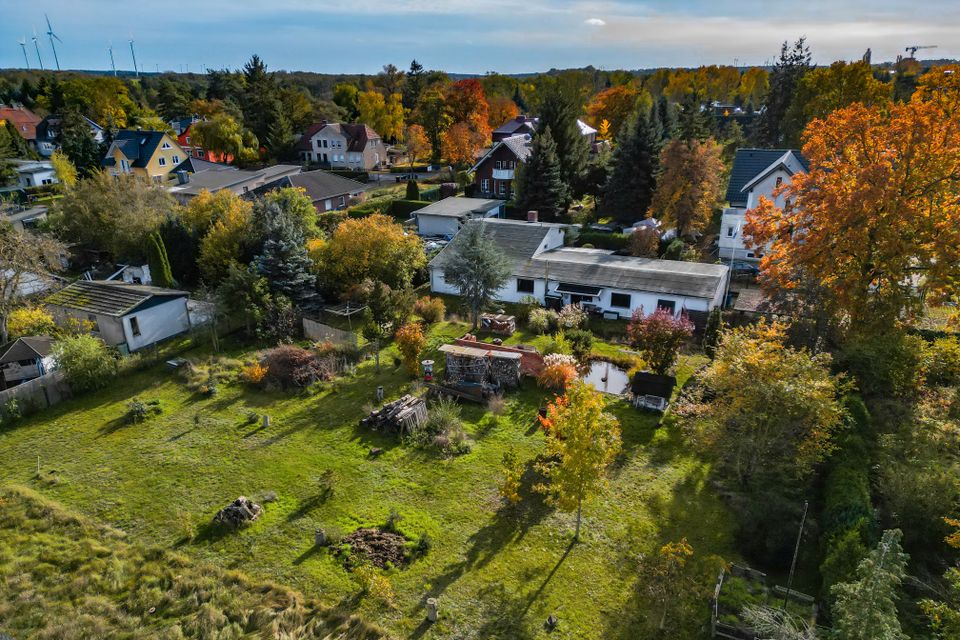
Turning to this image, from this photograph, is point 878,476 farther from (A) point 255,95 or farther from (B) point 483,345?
(A) point 255,95

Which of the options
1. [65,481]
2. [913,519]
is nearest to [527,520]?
[913,519]

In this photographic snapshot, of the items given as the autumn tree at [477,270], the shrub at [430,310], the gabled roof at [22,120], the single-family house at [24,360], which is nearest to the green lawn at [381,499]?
the single-family house at [24,360]

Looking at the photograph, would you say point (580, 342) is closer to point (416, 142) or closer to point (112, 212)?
point (112, 212)

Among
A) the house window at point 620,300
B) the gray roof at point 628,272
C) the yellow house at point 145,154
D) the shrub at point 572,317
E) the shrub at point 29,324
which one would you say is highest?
the yellow house at point 145,154

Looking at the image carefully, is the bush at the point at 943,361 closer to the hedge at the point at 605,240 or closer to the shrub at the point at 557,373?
the shrub at the point at 557,373

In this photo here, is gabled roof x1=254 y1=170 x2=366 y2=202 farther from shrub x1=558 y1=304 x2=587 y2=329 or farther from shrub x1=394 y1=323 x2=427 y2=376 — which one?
shrub x1=394 y1=323 x2=427 y2=376

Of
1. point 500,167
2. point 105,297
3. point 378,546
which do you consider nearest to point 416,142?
point 500,167
